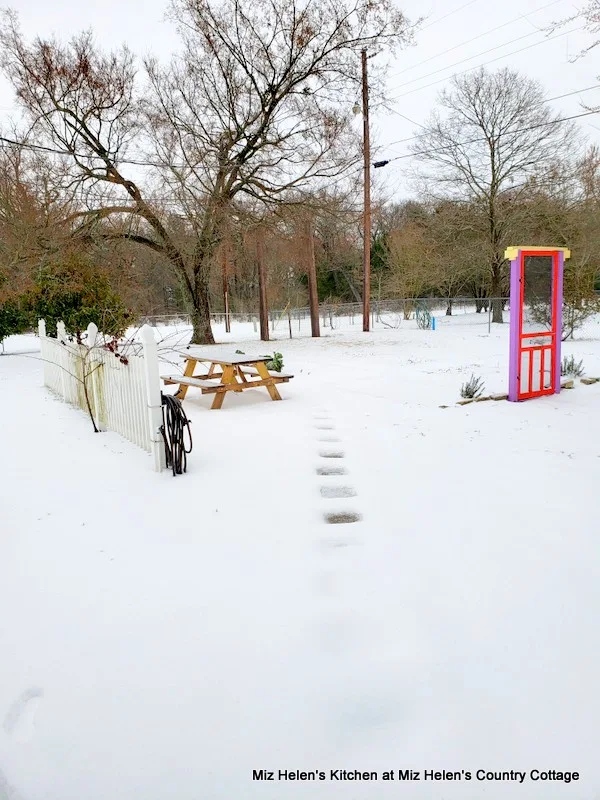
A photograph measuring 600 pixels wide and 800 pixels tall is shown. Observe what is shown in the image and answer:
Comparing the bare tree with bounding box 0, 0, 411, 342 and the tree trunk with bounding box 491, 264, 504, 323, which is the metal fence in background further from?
the bare tree with bounding box 0, 0, 411, 342

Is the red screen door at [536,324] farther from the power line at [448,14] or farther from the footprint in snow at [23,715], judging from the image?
the power line at [448,14]

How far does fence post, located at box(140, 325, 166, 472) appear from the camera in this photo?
Answer: 441 centimetres

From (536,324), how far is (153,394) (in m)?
5.29

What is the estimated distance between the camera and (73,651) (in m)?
2.25

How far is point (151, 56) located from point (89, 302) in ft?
26.3

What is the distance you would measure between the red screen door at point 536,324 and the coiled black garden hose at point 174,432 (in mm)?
4404

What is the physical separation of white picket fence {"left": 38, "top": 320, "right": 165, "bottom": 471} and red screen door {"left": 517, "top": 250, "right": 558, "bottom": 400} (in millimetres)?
4529

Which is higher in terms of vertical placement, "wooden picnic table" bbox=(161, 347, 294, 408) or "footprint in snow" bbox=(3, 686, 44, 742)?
"wooden picnic table" bbox=(161, 347, 294, 408)

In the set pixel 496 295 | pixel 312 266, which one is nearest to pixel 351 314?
pixel 496 295

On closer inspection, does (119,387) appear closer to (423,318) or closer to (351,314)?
(423,318)

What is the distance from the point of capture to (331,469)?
4457 mm

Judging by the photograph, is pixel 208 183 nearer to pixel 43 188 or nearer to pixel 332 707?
pixel 43 188

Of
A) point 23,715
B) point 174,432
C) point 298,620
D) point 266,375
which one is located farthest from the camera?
point 266,375

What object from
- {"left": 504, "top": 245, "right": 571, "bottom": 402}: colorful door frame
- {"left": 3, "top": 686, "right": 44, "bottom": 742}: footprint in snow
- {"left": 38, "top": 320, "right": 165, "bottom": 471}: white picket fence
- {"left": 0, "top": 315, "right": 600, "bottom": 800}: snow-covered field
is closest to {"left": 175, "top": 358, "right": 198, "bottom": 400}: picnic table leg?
{"left": 38, "top": 320, "right": 165, "bottom": 471}: white picket fence
